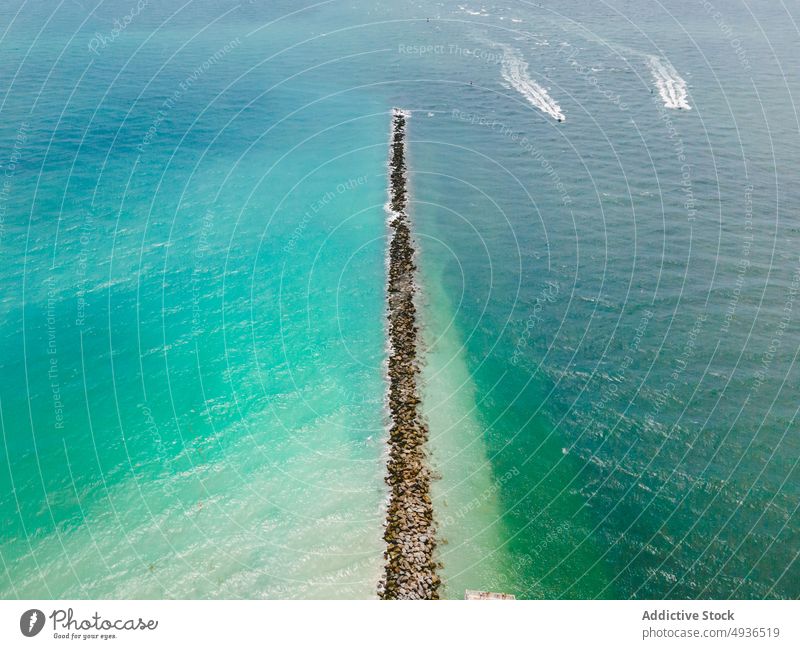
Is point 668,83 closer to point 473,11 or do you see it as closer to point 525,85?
point 525,85

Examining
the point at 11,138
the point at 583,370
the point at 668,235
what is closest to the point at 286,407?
the point at 583,370

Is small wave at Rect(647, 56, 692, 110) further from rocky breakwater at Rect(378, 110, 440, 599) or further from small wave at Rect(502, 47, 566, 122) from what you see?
rocky breakwater at Rect(378, 110, 440, 599)

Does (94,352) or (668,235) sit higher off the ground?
(668,235)

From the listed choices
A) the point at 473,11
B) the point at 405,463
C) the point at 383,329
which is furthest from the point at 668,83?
the point at 405,463

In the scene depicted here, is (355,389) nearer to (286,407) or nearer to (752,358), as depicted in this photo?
(286,407)

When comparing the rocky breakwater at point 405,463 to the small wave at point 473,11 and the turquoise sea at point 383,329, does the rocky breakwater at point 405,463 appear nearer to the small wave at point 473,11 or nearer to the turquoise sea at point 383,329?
the turquoise sea at point 383,329

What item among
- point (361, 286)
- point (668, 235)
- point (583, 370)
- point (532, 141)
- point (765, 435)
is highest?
point (532, 141)

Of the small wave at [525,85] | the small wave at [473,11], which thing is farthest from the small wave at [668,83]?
the small wave at [473,11]
